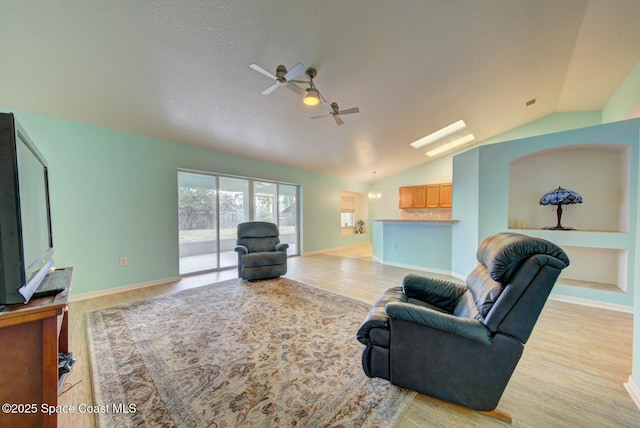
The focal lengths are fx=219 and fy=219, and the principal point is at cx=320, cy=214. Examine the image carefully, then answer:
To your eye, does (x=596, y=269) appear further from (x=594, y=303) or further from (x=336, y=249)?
(x=336, y=249)

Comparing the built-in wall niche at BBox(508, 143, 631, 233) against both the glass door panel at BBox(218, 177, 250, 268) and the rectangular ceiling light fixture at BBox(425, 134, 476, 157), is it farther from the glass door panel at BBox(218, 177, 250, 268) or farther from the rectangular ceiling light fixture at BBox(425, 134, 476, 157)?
the glass door panel at BBox(218, 177, 250, 268)

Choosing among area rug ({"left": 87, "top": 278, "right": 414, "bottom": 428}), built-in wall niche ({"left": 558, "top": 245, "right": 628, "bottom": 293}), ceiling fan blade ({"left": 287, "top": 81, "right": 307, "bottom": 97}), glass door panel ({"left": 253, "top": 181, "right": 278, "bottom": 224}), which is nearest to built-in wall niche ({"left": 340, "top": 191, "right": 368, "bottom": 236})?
glass door panel ({"left": 253, "top": 181, "right": 278, "bottom": 224})

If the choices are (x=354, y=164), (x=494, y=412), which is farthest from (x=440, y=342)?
(x=354, y=164)

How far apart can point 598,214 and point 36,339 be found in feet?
19.8

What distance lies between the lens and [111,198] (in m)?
3.38

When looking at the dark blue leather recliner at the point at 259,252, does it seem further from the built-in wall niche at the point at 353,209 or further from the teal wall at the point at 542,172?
the built-in wall niche at the point at 353,209

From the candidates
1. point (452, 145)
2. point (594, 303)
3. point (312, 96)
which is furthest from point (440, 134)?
point (312, 96)

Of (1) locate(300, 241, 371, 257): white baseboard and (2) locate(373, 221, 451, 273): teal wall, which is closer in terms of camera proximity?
(2) locate(373, 221, 451, 273): teal wall

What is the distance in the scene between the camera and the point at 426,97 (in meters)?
3.41

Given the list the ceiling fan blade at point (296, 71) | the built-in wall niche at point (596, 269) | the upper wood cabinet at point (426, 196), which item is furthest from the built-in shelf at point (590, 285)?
the ceiling fan blade at point (296, 71)

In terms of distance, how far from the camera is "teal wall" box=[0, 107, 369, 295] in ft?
9.79

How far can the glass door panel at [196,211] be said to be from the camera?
433cm

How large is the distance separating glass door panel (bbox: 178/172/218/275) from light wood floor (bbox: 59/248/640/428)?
1.54 meters

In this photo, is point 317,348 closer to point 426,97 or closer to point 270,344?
point 270,344
